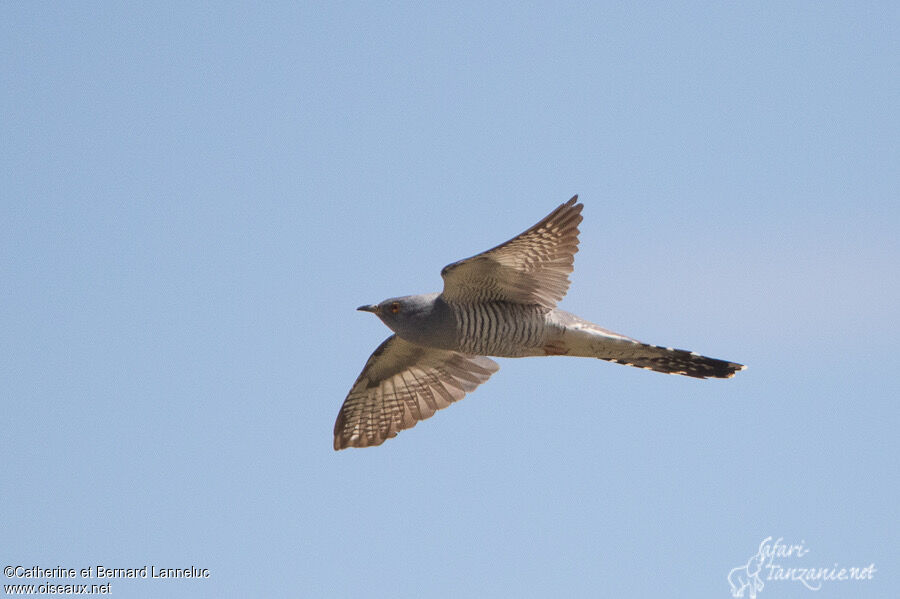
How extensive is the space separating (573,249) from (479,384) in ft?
8.09

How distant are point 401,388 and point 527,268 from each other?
2.56 meters

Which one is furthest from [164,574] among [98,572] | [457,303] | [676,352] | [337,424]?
[676,352]

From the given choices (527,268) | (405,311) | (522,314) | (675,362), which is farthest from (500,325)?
(675,362)

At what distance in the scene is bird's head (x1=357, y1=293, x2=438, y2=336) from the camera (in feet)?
30.0

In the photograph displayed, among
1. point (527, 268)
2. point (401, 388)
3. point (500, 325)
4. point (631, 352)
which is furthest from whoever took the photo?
point (401, 388)

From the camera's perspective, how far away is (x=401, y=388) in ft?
35.5

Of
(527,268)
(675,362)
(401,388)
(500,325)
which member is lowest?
(675,362)

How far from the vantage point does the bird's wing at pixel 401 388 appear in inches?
420

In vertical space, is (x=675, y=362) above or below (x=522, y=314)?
below

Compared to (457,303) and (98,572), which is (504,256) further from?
(98,572)

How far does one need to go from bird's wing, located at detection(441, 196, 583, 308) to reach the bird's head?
20 cm

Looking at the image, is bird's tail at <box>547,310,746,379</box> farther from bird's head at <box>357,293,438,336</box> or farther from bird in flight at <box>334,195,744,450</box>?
bird's head at <box>357,293,438,336</box>

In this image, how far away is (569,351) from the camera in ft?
30.4

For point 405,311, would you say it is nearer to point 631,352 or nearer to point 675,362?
point 631,352
